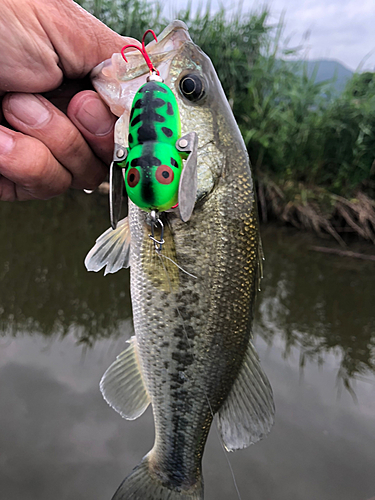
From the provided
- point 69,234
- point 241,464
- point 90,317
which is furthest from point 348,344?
point 69,234

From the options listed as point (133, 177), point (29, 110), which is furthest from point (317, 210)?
point (133, 177)

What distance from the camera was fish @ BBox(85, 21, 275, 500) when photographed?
139 centimetres

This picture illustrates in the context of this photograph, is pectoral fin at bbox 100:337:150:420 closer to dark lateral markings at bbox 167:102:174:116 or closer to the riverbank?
dark lateral markings at bbox 167:102:174:116

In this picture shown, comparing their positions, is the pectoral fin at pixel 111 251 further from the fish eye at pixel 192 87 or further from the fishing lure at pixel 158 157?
the fish eye at pixel 192 87

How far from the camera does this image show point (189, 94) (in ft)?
4.54

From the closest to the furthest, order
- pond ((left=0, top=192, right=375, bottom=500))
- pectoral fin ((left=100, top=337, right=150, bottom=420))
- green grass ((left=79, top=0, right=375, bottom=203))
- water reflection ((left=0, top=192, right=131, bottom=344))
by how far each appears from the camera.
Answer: pectoral fin ((left=100, top=337, right=150, bottom=420)), pond ((left=0, top=192, right=375, bottom=500)), water reflection ((left=0, top=192, right=131, bottom=344)), green grass ((left=79, top=0, right=375, bottom=203))

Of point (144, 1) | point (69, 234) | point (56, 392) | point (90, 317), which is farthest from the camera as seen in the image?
point (144, 1)

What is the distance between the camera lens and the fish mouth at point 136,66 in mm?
1352

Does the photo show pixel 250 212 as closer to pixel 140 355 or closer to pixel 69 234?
pixel 140 355

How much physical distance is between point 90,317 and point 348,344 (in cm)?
238

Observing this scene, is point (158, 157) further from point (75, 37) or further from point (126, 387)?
point (126, 387)

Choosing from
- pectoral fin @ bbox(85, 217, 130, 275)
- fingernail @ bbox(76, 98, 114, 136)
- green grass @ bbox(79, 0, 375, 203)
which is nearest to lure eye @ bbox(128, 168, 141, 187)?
pectoral fin @ bbox(85, 217, 130, 275)

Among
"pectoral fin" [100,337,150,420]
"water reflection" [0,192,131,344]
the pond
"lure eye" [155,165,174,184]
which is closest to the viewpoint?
"lure eye" [155,165,174,184]

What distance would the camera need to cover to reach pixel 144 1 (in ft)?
19.4
